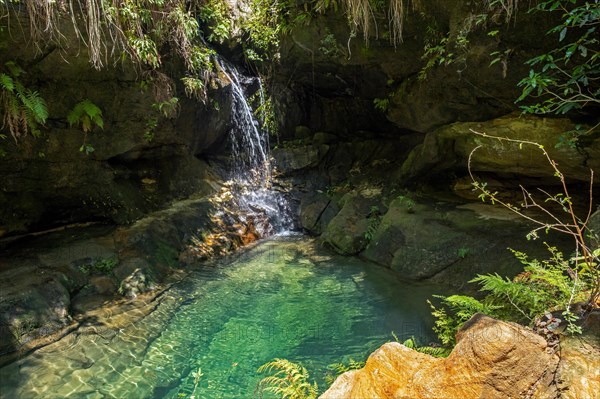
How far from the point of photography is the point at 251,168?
11.2 m

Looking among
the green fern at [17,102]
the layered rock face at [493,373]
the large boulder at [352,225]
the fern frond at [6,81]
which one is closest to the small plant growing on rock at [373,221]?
the large boulder at [352,225]

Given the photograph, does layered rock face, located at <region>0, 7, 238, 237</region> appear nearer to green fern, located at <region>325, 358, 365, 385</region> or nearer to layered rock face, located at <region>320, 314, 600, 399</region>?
green fern, located at <region>325, 358, 365, 385</region>

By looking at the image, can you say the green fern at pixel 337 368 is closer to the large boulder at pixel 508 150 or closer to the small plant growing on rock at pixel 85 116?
the large boulder at pixel 508 150

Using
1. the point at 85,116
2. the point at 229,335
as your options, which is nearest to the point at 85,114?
the point at 85,116

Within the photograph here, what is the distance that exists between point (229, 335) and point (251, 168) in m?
6.87

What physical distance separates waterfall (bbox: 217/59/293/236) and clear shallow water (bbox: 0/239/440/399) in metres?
3.05

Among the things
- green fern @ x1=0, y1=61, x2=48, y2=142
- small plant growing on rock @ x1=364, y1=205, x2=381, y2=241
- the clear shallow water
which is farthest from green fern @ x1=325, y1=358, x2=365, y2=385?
green fern @ x1=0, y1=61, x2=48, y2=142

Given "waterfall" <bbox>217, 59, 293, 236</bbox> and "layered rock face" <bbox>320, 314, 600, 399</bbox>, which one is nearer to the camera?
"layered rock face" <bbox>320, 314, 600, 399</bbox>

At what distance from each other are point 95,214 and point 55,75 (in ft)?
9.17

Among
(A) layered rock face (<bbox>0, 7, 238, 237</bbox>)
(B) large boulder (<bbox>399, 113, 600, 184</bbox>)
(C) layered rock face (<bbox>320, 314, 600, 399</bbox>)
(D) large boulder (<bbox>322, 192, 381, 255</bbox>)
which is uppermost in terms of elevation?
(A) layered rock face (<bbox>0, 7, 238, 237</bbox>)

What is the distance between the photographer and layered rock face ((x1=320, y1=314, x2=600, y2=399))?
2.27 metres

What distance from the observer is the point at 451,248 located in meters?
6.47

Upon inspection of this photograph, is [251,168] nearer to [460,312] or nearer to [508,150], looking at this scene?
[508,150]

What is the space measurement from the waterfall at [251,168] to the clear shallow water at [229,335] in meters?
3.05
